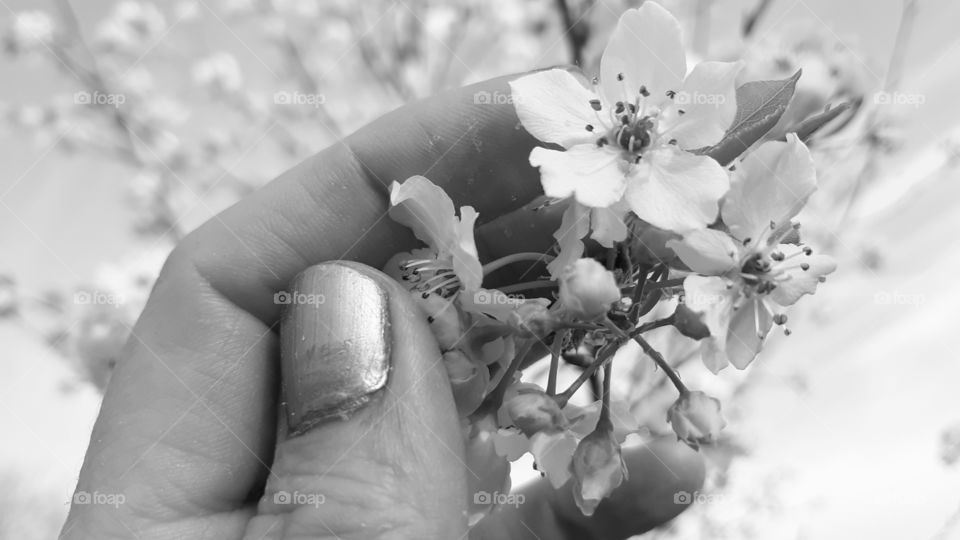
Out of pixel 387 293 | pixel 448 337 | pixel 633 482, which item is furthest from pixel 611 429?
pixel 633 482

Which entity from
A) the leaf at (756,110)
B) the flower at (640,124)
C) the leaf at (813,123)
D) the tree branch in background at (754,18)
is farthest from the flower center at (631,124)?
the tree branch in background at (754,18)

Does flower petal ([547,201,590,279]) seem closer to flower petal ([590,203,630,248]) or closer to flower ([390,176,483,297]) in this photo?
flower petal ([590,203,630,248])

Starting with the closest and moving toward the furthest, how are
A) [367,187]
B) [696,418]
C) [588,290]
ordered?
[588,290] → [696,418] → [367,187]

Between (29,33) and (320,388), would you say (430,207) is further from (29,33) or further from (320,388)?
(29,33)

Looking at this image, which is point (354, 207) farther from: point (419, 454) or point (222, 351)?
point (419, 454)

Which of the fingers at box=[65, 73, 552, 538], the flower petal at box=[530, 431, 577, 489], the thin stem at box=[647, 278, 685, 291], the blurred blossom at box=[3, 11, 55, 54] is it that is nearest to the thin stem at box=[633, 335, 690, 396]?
the thin stem at box=[647, 278, 685, 291]

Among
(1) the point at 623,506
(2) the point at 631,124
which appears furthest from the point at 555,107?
(1) the point at 623,506
